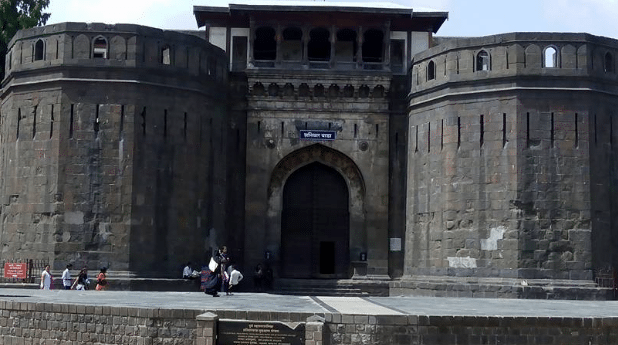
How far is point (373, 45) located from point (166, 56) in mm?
8971

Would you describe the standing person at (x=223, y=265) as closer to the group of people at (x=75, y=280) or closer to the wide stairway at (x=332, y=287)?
the group of people at (x=75, y=280)

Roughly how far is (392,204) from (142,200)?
9811mm

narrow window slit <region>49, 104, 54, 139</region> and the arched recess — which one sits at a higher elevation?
narrow window slit <region>49, 104, 54, 139</region>

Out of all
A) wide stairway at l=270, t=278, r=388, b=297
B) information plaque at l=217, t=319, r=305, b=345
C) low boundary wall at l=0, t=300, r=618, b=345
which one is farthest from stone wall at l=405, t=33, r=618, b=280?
information plaque at l=217, t=319, r=305, b=345

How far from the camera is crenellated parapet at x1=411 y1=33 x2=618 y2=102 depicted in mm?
29906

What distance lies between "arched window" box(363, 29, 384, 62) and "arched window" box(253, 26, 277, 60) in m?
3.69

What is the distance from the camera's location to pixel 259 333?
17641 mm

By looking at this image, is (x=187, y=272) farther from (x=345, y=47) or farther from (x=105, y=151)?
(x=345, y=47)

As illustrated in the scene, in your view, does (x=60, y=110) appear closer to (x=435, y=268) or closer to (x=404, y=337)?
(x=435, y=268)

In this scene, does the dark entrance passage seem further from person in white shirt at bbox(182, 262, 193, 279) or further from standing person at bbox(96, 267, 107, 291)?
standing person at bbox(96, 267, 107, 291)

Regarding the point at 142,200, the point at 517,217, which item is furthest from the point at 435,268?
the point at 142,200

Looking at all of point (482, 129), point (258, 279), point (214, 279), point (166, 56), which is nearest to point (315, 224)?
point (258, 279)

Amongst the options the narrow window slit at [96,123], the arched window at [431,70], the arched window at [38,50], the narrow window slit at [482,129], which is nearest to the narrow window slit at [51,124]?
the narrow window slit at [96,123]

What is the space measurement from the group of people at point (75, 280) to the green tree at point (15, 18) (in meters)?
18.5
